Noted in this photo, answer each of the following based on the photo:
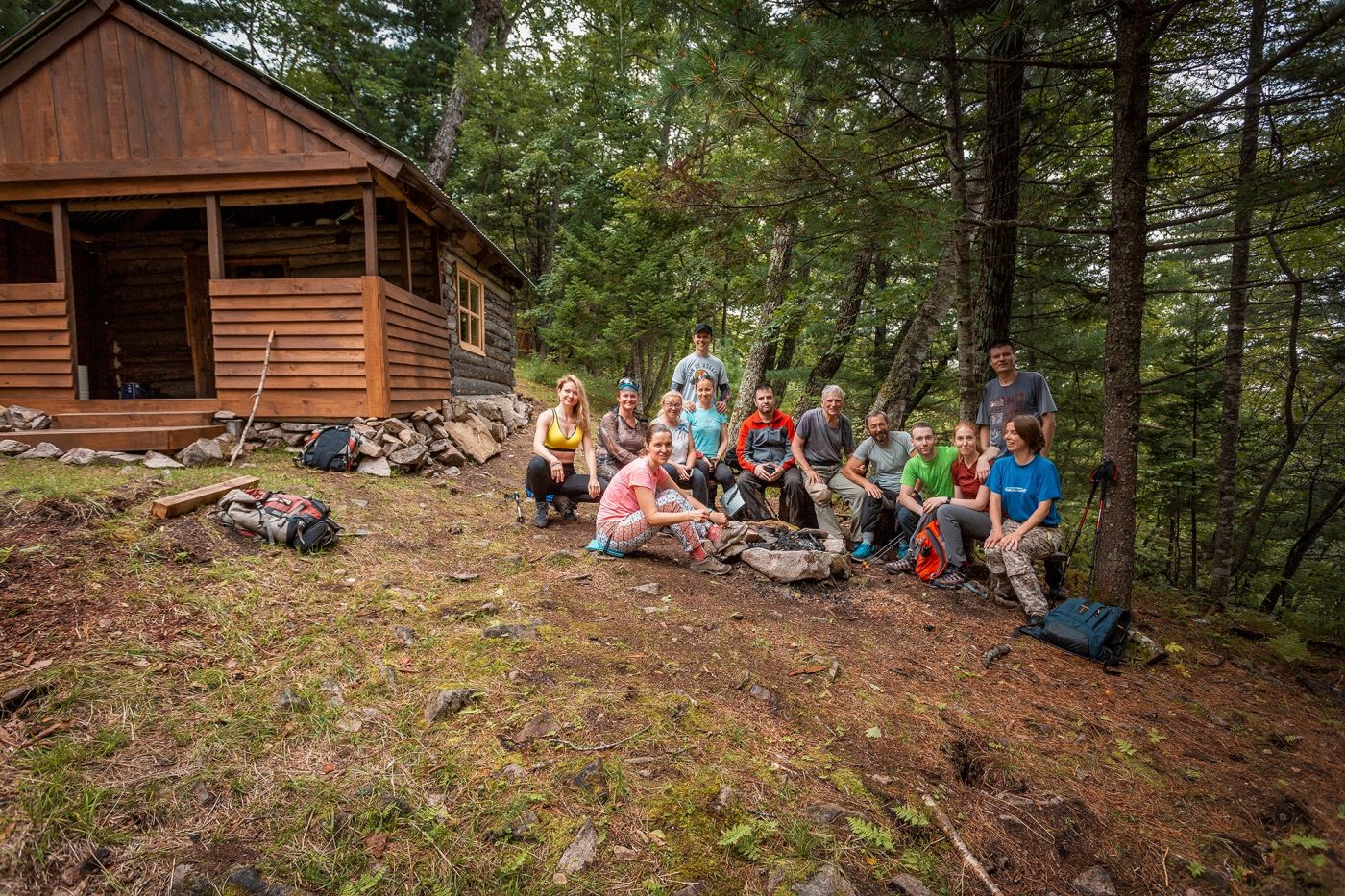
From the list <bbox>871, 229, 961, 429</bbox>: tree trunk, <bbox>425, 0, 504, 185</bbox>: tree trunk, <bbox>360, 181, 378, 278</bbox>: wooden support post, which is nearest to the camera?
<bbox>360, 181, 378, 278</bbox>: wooden support post

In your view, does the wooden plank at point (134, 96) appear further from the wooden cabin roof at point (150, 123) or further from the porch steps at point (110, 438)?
the porch steps at point (110, 438)

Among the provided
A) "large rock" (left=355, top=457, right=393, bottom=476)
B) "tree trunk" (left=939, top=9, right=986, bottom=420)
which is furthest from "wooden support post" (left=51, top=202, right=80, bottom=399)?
"tree trunk" (left=939, top=9, right=986, bottom=420)

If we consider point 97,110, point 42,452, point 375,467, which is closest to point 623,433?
point 375,467

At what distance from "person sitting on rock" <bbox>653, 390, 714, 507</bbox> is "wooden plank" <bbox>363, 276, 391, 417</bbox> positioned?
165 inches

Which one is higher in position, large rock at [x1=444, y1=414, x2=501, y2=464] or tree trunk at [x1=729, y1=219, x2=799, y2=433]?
tree trunk at [x1=729, y1=219, x2=799, y2=433]

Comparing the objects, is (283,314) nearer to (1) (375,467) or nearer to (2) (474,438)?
(1) (375,467)

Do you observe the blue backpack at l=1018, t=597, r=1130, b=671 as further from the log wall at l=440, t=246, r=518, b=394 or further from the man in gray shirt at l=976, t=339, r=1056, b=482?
the log wall at l=440, t=246, r=518, b=394

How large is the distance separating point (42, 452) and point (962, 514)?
9.35 metres

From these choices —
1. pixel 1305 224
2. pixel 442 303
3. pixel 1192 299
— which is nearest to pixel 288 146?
pixel 442 303

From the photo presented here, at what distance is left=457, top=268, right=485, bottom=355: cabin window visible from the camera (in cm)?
1125

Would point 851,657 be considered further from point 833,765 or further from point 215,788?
point 215,788

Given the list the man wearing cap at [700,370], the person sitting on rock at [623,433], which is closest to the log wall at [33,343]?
the person sitting on rock at [623,433]

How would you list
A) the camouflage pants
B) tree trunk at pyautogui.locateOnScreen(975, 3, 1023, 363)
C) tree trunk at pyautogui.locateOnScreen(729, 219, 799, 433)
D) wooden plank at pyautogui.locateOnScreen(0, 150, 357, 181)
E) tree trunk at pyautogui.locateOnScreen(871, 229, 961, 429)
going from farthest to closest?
tree trunk at pyautogui.locateOnScreen(729, 219, 799, 433)
tree trunk at pyautogui.locateOnScreen(871, 229, 961, 429)
wooden plank at pyautogui.locateOnScreen(0, 150, 357, 181)
tree trunk at pyautogui.locateOnScreen(975, 3, 1023, 363)
the camouflage pants

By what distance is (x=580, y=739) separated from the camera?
2.34 meters
